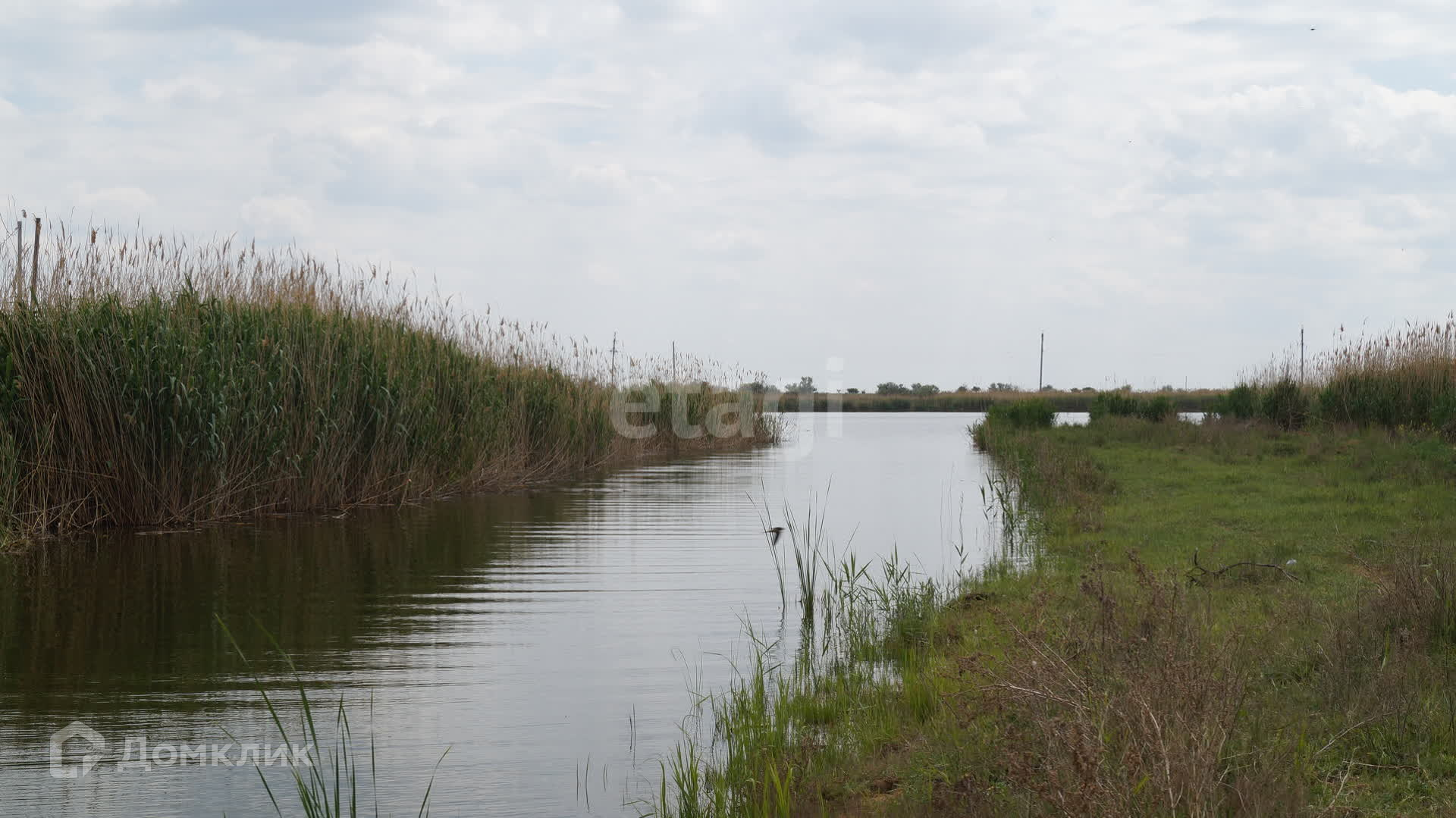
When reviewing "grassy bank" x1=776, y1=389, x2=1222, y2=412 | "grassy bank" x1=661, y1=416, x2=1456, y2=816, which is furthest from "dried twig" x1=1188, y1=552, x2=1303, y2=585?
"grassy bank" x1=776, y1=389, x2=1222, y2=412

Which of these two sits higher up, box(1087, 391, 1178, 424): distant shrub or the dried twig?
box(1087, 391, 1178, 424): distant shrub

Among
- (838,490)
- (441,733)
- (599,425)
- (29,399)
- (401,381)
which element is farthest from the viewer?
(599,425)

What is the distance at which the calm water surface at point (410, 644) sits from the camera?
404cm

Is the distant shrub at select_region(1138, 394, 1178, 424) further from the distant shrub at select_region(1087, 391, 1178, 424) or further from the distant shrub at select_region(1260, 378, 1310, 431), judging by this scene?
the distant shrub at select_region(1260, 378, 1310, 431)

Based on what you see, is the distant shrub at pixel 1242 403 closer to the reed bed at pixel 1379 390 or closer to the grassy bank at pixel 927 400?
the reed bed at pixel 1379 390

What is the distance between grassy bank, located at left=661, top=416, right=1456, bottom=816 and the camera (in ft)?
10.3

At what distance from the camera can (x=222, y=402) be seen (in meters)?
10.1

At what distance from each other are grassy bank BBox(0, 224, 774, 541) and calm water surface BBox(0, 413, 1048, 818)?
0.54 meters

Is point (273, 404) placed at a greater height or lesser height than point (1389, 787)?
greater

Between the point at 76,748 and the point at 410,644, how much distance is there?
2056 millimetres

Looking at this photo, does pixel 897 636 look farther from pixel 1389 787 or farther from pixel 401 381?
pixel 401 381

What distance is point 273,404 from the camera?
11.0 m

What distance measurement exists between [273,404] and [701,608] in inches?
230

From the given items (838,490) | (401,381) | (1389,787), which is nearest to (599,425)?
(838,490)
